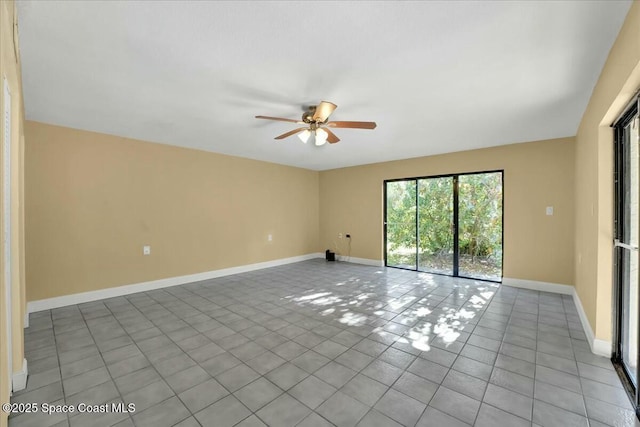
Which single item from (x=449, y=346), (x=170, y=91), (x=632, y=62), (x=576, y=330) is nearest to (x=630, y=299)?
(x=576, y=330)

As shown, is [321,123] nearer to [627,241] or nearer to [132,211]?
[627,241]

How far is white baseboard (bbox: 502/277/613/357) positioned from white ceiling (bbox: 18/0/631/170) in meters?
2.26

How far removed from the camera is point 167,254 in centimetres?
454

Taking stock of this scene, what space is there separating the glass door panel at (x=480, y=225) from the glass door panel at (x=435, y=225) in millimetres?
192

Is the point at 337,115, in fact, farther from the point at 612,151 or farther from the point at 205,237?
the point at 205,237

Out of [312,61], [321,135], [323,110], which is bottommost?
[321,135]

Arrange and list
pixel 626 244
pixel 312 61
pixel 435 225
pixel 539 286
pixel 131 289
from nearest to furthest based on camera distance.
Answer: pixel 312 61, pixel 626 244, pixel 131 289, pixel 539 286, pixel 435 225

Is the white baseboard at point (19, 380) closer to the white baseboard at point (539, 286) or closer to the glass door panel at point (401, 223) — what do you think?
the glass door panel at point (401, 223)

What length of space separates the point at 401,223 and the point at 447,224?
96 cm

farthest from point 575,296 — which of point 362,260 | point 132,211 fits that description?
point 132,211

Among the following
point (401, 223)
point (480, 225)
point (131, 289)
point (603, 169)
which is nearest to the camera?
point (603, 169)

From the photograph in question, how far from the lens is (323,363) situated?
7.40 ft

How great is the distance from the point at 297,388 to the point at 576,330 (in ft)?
9.73

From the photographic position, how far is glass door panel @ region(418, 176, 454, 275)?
5.21 metres
